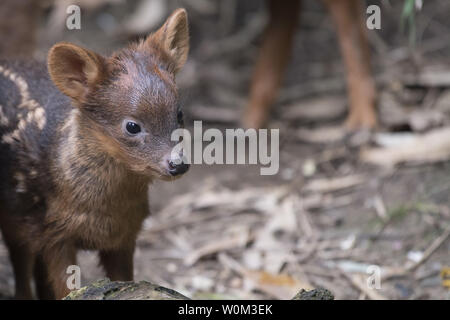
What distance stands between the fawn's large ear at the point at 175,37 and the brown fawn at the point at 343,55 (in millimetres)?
2560

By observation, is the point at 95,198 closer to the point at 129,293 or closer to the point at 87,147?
the point at 87,147

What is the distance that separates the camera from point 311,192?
5.62 metres

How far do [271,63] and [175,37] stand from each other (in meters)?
3.03

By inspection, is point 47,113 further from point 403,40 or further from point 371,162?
point 403,40

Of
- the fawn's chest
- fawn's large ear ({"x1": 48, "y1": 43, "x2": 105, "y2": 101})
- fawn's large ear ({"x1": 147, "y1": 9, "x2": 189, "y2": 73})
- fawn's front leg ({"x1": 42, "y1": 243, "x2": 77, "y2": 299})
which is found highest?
fawn's large ear ({"x1": 147, "y1": 9, "x2": 189, "y2": 73})

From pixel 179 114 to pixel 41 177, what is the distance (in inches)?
33.8

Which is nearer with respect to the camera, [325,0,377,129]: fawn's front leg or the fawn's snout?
the fawn's snout

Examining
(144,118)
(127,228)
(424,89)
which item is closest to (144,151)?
(144,118)

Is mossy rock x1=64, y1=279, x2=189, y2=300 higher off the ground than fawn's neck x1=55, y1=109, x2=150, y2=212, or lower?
lower

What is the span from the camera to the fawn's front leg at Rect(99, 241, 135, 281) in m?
3.85

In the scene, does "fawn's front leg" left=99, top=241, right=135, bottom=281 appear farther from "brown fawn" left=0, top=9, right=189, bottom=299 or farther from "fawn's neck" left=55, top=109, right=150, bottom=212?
"fawn's neck" left=55, top=109, right=150, bottom=212

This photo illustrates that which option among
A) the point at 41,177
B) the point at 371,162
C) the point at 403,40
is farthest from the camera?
the point at 403,40

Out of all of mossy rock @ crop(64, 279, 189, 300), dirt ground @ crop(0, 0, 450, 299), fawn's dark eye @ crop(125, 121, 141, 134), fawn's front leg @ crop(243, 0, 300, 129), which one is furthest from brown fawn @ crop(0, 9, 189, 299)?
fawn's front leg @ crop(243, 0, 300, 129)

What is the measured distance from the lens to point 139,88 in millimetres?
3297
